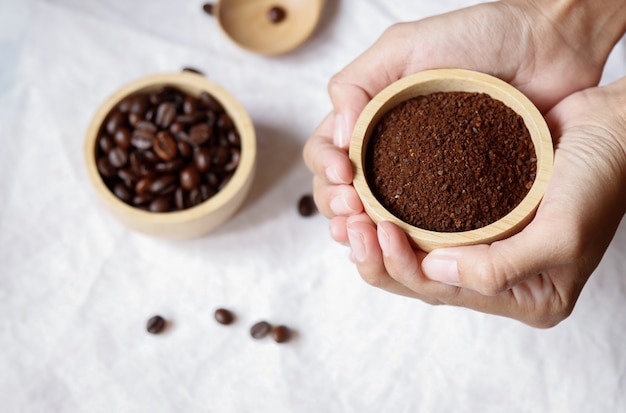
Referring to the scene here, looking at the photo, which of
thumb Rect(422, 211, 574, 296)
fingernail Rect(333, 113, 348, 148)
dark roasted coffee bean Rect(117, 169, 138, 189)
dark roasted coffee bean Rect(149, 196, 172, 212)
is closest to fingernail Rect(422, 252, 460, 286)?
thumb Rect(422, 211, 574, 296)

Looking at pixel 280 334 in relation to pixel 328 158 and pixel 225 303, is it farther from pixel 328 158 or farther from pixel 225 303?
pixel 328 158

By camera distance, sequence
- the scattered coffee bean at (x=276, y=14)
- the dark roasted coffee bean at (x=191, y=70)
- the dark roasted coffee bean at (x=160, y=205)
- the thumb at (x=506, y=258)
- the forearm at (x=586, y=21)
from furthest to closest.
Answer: the scattered coffee bean at (x=276, y=14) < the dark roasted coffee bean at (x=191, y=70) < the dark roasted coffee bean at (x=160, y=205) < the forearm at (x=586, y=21) < the thumb at (x=506, y=258)

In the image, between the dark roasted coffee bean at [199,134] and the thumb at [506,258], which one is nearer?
the thumb at [506,258]

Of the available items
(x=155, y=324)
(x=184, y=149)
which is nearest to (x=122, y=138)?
(x=184, y=149)

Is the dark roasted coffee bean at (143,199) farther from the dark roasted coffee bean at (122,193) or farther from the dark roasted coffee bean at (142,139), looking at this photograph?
the dark roasted coffee bean at (142,139)

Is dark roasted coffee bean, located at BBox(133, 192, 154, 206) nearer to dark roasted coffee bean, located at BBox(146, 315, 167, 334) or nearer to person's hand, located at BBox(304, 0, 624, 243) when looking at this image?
dark roasted coffee bean, located at BBox(146, 315, 167, 334)

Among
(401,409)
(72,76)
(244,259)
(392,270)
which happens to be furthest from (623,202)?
(72,76)

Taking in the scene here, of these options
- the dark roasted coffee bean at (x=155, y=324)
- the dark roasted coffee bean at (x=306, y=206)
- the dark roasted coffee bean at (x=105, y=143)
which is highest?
the dark roasted coffee bean at (x=105, y=143)

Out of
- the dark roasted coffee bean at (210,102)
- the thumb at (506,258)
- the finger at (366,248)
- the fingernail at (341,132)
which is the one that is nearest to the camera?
the thumb at (506,258)

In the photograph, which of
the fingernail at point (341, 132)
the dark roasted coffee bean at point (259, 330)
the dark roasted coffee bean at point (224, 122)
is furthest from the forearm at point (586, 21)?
the dark roasted coffee bean at point (259, 330)

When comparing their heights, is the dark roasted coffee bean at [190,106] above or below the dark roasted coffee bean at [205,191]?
above
